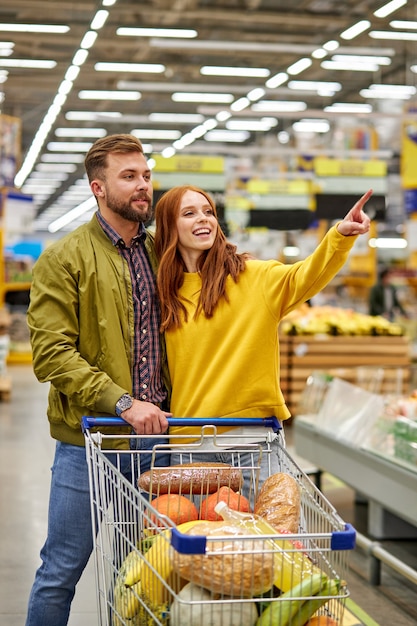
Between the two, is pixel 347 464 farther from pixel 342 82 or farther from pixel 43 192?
pixel 43 192

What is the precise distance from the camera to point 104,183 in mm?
2896

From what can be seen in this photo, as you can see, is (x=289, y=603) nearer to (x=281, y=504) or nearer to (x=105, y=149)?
(x=281, y=504)

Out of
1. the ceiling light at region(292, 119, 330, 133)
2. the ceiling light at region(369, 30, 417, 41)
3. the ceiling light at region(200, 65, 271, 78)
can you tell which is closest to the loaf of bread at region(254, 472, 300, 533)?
the ceiling light at region(369, 30, 417, 41)

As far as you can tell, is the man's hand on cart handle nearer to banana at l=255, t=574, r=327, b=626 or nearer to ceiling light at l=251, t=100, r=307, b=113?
banana at l=255, t=574, r=327, b=626

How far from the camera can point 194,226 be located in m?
2.89

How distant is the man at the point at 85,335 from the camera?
277cm

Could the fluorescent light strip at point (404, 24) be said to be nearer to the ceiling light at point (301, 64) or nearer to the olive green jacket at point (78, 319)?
the ceiling light at point (301, 64)

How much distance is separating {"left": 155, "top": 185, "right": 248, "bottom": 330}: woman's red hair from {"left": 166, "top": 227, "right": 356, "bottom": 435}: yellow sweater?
1.3 inches

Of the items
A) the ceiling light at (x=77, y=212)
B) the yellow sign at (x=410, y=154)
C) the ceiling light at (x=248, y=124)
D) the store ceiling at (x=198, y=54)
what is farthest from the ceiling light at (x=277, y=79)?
the ceiling light at (x=77, y=212)

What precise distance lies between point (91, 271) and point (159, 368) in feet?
1.18

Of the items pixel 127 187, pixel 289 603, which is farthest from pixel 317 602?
pixel 127 187

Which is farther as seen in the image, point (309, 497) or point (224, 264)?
point (224, 264)

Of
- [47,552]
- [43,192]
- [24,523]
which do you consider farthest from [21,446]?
[43,192]

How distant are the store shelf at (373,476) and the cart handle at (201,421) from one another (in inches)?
81.2
